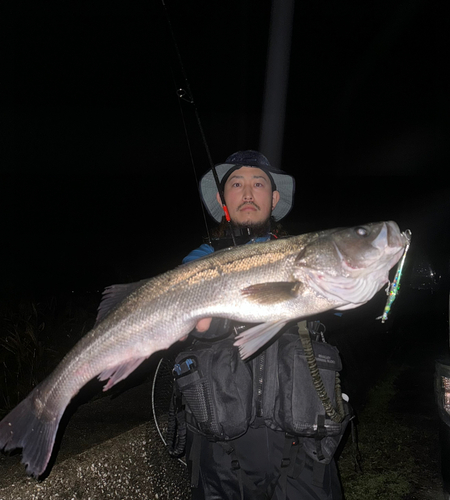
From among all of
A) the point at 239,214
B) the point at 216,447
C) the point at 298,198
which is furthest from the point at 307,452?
the point at 298,198

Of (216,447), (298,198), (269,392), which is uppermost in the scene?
(269,392)

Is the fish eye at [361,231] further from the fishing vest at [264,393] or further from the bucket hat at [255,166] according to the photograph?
the bucket hat at [255,166]

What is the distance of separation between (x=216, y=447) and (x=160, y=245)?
1579 cm

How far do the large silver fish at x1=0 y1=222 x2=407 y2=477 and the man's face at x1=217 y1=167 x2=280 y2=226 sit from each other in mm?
746

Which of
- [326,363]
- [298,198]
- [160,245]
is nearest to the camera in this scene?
[326,363]

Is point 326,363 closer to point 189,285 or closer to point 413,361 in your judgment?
point 189,285

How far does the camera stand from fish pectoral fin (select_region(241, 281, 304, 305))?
209 centimetres

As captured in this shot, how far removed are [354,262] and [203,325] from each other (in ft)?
3.48

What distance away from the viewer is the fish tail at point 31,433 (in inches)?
79.7

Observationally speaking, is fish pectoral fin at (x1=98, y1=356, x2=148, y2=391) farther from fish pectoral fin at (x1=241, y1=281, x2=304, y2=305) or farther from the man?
fish pectoral fin at (x1=241, y1=281, x2=304, y2=305)

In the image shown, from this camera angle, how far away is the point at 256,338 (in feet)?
6.59

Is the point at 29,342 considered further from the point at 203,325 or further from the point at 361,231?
the point at 361,231

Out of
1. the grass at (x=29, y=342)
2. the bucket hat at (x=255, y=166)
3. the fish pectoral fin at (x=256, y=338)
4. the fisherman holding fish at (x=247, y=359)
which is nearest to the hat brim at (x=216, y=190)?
the bucket hat at (x=255, y=166)

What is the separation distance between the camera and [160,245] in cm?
1773
